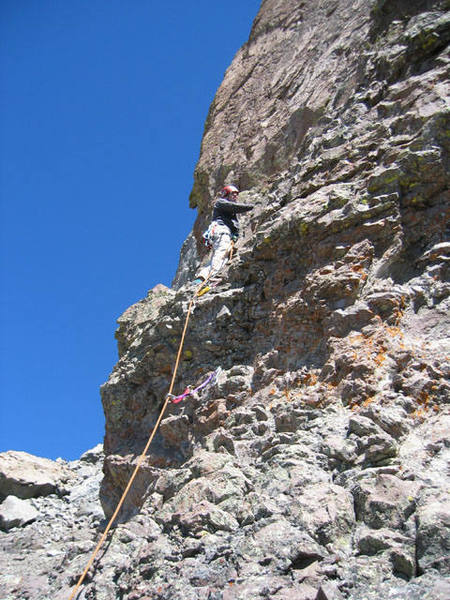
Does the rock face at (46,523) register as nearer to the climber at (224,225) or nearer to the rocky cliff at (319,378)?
the rocky cliff at (319,378)

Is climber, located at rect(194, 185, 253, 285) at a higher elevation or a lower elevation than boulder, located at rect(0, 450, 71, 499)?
higher

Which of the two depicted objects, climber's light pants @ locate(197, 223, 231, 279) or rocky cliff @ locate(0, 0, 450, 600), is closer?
rocky cliff @ locate(0, 0, 450, 600)

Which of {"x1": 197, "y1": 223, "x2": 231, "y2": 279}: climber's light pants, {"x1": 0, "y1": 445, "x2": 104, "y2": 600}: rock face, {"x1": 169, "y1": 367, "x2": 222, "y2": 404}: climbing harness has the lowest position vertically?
{"x1": 0, "y1": 445, "x2": 104, "y2": 600}: rock face

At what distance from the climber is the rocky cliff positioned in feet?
1.28

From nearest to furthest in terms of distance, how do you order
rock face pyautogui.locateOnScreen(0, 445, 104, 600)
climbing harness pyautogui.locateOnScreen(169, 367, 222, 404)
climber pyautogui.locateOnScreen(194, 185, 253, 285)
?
rock face pyautogui.locateOnScreen(0, 445, 104, 600) < climbing harness pyautogui.locateOnScreen(169, 367, 222, 404) < climber pyautogui.locateOnScreen(194, 185, 253, 285)

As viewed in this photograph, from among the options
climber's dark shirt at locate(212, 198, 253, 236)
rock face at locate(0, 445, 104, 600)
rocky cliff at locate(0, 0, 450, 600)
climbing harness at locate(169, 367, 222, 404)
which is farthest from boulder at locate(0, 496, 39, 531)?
climber's dark shirt at locate(212, 198, 253, 236)

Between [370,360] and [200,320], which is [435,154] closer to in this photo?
[370,360]

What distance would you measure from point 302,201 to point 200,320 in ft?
8.03

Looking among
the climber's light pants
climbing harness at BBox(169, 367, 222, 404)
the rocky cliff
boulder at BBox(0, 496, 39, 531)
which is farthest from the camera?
boulder at BBox(0, 496, 39, 531)

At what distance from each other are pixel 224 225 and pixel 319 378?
18.4ft

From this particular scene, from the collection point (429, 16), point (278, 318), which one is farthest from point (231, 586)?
point (429, 16)

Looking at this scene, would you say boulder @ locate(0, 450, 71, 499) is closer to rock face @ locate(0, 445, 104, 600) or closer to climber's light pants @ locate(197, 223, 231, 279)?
rock face @ locate(0, 445, 104, 600)

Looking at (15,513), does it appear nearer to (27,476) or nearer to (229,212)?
(27,476)

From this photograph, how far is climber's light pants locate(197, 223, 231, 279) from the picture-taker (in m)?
9.23
